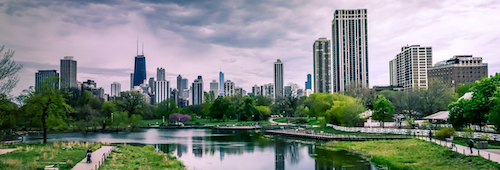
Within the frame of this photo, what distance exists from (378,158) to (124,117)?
67.4 metres

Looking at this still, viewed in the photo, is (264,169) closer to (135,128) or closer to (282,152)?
(282,152)

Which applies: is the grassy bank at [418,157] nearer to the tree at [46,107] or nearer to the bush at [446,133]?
the bush at [446,133]

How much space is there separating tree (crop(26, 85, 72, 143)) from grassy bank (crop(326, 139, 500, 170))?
3403cm

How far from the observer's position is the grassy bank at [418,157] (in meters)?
25.4

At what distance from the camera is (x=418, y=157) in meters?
31.8

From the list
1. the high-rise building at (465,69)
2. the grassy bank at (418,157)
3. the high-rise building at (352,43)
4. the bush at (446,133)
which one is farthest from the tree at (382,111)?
the high-rise building at (352,43)

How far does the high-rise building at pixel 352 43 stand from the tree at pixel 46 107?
16564cm

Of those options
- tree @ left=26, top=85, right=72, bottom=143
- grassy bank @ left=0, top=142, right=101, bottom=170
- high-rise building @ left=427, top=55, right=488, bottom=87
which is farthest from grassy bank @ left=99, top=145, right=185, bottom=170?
high-rise building @ left=427, top=55, right=488, bottom=87

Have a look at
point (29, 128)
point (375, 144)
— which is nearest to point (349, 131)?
point (375, 144)

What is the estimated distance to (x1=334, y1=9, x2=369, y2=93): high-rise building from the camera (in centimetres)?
19050

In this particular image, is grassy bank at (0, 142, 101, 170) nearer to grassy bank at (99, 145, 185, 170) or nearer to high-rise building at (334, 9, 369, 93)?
grassy bank at (99, 145, 185, 170)

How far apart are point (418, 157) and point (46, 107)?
40.3 m

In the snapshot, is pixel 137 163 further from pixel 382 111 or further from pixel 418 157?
pixel 382 111

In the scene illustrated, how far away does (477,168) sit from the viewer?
77.2 ft
